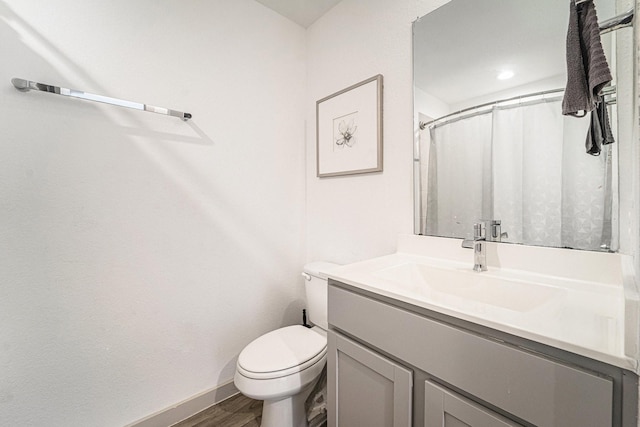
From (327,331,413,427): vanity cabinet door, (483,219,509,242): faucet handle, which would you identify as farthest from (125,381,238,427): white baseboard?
(483,219,509,242): faucet handle

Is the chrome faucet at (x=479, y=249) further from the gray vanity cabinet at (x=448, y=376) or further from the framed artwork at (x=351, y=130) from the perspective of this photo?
the framed artwork at (x=351, y=130)

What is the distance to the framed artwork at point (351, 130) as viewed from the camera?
1426 millimetres

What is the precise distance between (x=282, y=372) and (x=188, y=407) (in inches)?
27.0

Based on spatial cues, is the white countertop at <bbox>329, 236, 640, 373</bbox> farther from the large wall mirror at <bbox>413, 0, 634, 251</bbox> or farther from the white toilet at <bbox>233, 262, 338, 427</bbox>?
the white toilet at <bbox>233, 262, 338, 427</bbox>

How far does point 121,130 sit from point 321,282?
4.01 feet

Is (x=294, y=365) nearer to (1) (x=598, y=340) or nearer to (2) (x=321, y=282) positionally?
(2) (x=321, y=282)

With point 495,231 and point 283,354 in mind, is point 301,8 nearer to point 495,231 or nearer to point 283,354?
point 495,231

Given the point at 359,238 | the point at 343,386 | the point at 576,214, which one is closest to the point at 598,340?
the point at 576,214

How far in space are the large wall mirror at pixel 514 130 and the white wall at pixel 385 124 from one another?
0.26 feet

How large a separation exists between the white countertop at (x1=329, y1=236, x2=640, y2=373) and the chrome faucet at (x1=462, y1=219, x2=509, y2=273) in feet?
0.11

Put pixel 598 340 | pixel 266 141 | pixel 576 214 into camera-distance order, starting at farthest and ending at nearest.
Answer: pixel 266 141
pixel 576 214
pixel 598 340

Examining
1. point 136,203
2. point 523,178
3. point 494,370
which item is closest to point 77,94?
point 136,203

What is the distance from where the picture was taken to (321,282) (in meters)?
1.49

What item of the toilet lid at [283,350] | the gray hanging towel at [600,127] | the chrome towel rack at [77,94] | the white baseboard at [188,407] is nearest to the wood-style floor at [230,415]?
the white baseboard at [188,407]
